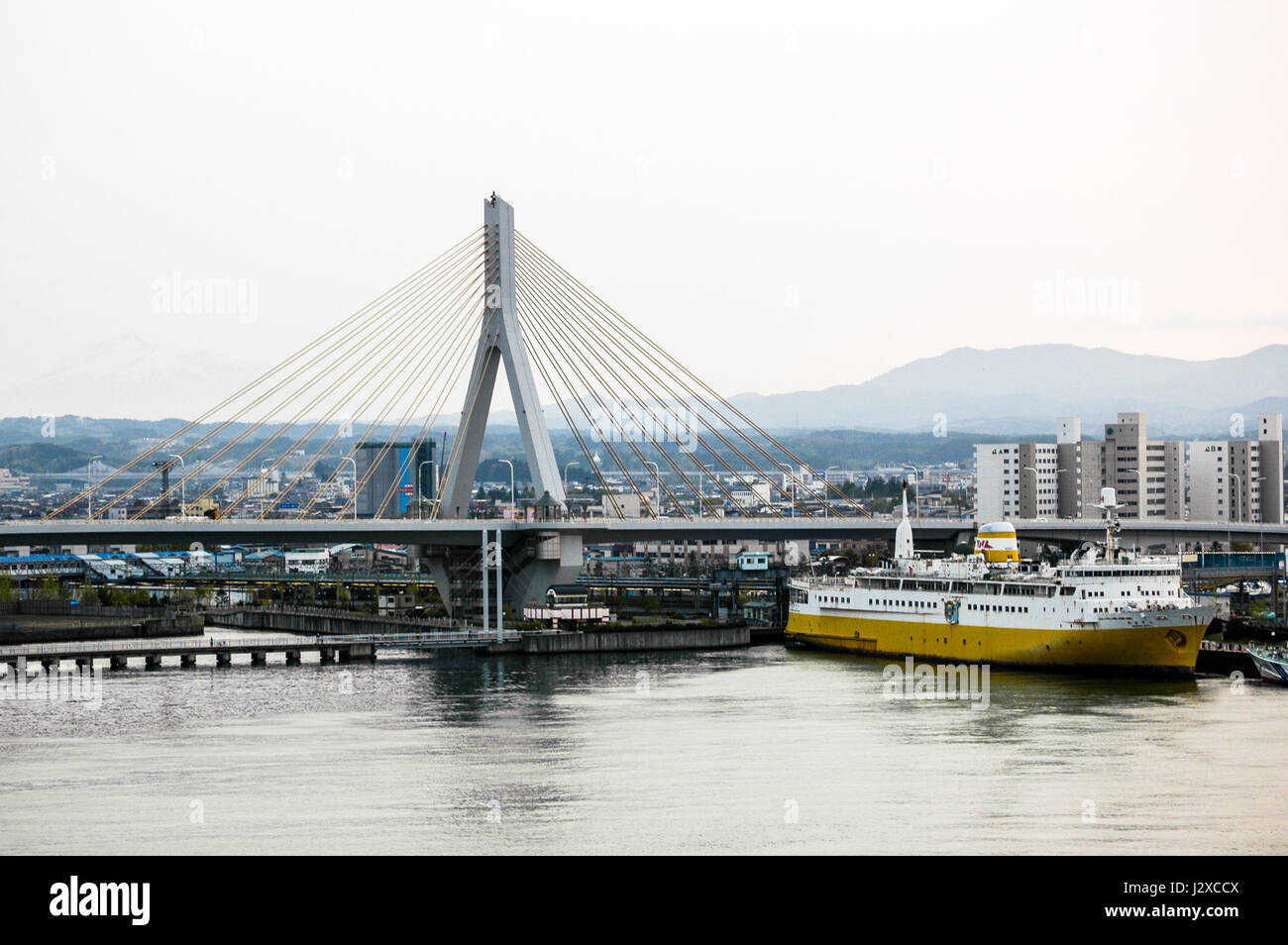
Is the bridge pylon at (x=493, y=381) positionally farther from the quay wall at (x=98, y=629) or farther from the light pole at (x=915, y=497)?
the light pole at (x=915, y=497)

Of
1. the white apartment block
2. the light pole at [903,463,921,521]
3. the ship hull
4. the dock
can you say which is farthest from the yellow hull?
the white apartment block

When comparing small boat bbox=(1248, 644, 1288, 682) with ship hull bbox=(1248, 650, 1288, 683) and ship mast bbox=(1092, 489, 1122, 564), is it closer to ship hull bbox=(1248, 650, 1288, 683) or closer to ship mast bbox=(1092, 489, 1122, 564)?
ship hull bbox=(1248, 650, 1288, 683)

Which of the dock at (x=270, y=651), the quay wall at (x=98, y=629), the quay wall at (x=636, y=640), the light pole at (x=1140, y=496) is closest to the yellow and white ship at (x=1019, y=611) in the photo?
the quay wall at (x=636, y=640)

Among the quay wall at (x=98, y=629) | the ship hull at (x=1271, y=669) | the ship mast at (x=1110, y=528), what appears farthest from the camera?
the quay wall at (x=98, y=629)

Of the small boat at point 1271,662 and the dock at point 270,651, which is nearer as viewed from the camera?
the small boat at point 1271,662

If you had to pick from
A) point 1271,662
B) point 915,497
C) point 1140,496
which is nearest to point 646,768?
point 1271,662

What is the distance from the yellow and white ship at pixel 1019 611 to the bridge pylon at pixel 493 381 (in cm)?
723

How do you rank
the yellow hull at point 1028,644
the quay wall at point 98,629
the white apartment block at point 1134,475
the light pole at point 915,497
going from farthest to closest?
the light pole at point 915,497 < the white apartment block at point 1134,475 < the quay wall at point 98,629 < the yellow hull at point 1028,644

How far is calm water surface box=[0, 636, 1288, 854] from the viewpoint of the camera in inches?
642

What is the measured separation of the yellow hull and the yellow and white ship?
0.02m

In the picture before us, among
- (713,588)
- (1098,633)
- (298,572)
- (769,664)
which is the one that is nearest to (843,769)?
(1098,633)

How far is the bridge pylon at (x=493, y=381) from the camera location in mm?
36594

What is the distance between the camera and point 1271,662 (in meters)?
28.1
